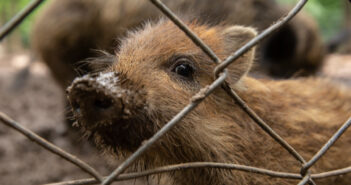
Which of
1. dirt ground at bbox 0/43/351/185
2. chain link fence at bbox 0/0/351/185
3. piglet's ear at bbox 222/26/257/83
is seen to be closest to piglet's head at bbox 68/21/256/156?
piglet's ear at bbox 222/26/257/83

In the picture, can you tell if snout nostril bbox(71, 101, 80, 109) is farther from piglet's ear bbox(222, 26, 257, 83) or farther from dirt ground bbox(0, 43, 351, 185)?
dirt ground bbox(0, 43, 351, 185)

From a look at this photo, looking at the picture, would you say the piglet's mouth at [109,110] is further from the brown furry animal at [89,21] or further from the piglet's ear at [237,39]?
the brown furry animal at [89,21]

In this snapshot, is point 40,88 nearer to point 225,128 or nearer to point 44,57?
point 44,57

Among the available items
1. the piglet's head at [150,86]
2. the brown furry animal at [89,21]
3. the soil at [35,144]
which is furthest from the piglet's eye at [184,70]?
the brown furry animal at [89,21]

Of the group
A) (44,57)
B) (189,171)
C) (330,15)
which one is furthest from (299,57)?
(330,15)

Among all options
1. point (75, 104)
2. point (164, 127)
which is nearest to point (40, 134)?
point (75, 104)
